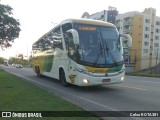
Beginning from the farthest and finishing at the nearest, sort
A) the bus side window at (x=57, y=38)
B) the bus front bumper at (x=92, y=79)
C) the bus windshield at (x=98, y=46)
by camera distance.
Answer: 1. the bus side window at (x=57, y=38)
2. the bus windshield at (x=98, y=46)
3. the bus front bumper at (x=92, y=79)

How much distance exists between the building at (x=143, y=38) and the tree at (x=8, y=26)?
4417 centimetres

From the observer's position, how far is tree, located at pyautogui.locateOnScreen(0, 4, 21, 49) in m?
39.6

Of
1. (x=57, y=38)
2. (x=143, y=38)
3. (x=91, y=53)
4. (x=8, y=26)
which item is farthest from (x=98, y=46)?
(x=143, y=38)

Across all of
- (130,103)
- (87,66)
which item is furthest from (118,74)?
(130,103)

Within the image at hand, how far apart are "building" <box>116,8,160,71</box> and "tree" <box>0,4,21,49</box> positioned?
4417 centimetres

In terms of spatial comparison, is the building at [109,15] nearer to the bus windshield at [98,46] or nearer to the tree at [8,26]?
the tree at [8,26]

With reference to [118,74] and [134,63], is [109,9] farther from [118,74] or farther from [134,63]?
[118,74]

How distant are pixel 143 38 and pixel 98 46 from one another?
229 feet

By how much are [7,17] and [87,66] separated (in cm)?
3081

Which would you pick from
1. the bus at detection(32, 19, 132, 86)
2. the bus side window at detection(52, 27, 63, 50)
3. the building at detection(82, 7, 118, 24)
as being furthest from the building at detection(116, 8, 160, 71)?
the bus at detection(32, 19, 132, 86)

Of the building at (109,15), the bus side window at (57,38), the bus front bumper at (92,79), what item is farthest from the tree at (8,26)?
the building at (109,15)

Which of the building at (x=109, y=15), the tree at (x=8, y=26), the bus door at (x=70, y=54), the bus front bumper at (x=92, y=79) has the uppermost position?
the building at (x=109, y=15)

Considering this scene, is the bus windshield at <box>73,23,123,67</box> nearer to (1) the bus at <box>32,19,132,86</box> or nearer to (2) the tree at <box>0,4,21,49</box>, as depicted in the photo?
(1) the bus at <box>32,19,132,86</box>

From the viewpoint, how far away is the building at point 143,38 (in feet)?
258
